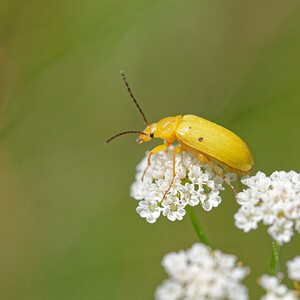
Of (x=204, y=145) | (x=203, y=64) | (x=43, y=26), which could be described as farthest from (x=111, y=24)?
(x=204, y=145)

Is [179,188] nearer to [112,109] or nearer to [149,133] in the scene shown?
[149,133]

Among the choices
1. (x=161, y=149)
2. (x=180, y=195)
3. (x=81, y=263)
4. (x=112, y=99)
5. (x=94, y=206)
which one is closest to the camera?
(x=180, y=195)

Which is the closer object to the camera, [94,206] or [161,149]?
[161,149]

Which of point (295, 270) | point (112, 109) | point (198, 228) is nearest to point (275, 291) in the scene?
point (295, 270)

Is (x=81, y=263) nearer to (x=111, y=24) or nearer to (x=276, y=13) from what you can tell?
(x=111, y=24)

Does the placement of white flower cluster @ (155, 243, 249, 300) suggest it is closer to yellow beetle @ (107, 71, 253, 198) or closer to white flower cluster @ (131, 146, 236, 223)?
white flower cluster @ (131, 146, 236, 223)
